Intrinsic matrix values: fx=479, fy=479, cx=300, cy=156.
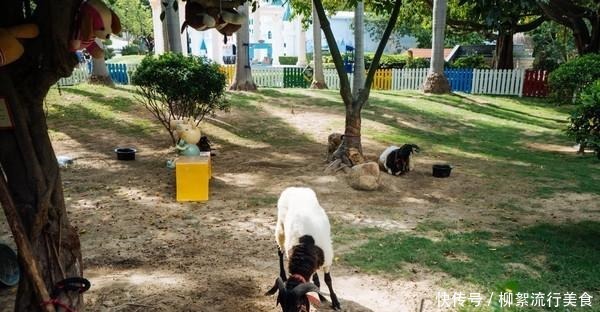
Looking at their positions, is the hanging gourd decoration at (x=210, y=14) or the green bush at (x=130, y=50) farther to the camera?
the green bush at (x=130, y=50)

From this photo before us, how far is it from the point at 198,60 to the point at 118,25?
6974 mm

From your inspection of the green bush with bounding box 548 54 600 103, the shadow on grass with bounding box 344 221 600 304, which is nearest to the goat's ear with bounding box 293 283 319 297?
the shadow on grass with bounding box 344 221 600 304

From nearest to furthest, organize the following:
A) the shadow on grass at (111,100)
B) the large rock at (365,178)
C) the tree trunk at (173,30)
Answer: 1. the large rock at (365,178)
2. the tree trunk at (173,30)
3. the shadow on grass at (111,100)

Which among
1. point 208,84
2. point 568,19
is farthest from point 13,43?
point 568,19

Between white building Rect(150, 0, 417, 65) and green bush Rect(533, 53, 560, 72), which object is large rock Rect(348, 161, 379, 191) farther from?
white building Rect(150, 0, 417, 65)

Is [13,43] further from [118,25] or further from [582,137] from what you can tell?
[582,137]

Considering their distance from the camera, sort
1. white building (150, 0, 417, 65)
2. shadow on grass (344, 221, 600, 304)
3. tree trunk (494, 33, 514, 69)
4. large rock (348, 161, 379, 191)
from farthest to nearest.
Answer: white building (150, 0, 417, 65) → tree trunk (494, 33, 514, 69) → large rock (348, 161, 379, 191) → shadow on grass (344, 221, 600, 304)

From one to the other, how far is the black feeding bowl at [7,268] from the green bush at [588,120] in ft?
20.4

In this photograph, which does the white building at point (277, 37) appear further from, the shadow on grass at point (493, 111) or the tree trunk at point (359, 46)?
the tree trunk at point (359, 46)

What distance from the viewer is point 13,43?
2.65 meters

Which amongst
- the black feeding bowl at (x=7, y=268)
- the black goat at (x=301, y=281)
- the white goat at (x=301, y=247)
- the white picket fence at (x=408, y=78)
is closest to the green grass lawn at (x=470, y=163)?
the white goat at (x=301, y=247)

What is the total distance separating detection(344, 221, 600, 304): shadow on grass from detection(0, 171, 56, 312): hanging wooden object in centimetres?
322

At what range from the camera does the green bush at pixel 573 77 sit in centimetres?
1133

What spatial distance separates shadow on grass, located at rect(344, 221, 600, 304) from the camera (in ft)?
16.1
